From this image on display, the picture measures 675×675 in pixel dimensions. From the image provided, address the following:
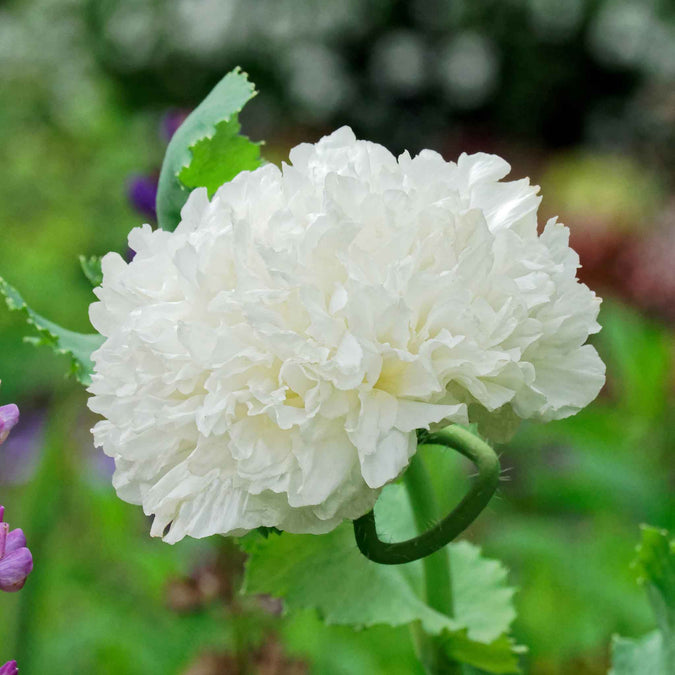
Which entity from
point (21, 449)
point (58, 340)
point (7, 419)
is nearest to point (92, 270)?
point (58, 340)

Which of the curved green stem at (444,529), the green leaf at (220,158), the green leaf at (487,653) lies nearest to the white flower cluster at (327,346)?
the curved green stem at (444,529)

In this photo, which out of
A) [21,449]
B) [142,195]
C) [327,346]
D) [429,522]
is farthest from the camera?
[21,449]

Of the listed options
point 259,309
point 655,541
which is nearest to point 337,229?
point 259,309

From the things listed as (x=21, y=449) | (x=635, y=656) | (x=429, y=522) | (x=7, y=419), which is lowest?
(x=21, y=449)

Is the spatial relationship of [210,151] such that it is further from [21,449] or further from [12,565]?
[21,449]

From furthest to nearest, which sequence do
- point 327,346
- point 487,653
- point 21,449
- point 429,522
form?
point 21,449 < point 487,653 < point 429,522 < point 327,346
